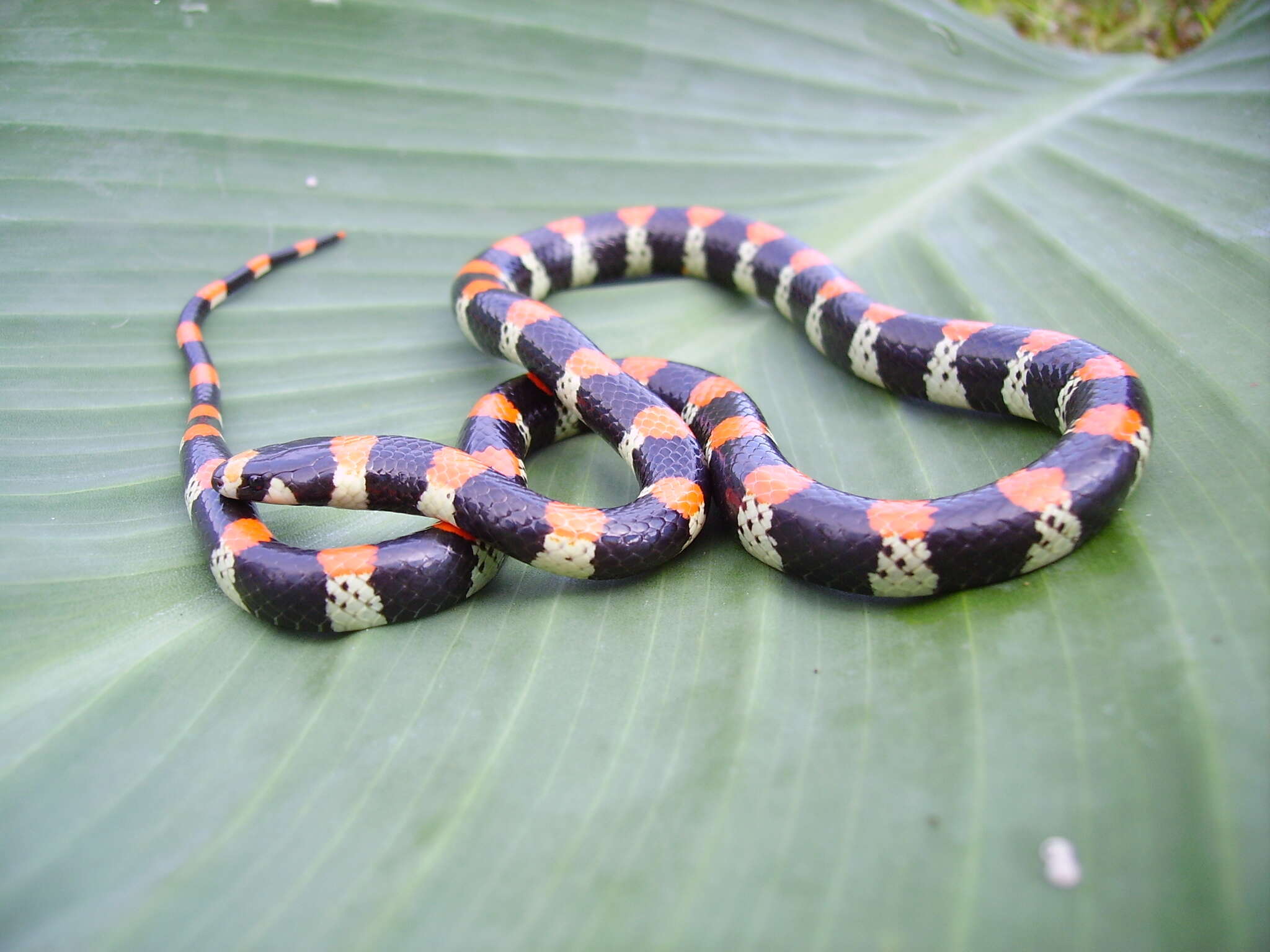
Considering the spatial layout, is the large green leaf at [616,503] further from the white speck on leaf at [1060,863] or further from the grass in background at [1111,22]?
the grass in background at [1111,22]

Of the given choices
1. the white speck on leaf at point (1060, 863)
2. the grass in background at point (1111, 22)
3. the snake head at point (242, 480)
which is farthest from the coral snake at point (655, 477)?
the grass in background at point (1111, 22)

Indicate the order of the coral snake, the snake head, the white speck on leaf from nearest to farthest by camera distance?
1. the white speck on leaf
2. the coral snake
3. the snake head

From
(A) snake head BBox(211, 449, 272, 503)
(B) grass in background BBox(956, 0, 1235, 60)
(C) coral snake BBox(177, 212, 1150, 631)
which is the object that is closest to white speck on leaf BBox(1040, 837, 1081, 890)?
(C) coral snake BBox(177, 212, 1150, 631)

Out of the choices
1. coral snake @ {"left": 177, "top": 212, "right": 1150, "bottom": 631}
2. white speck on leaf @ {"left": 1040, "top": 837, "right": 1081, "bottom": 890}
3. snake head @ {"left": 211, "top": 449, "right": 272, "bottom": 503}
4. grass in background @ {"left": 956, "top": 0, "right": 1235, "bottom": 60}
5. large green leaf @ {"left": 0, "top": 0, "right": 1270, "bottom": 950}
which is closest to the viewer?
white speck on leaf @ {"left": 1040, "top": 837, "right": 1081, "bottom": 890}

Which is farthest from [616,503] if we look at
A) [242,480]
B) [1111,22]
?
[1111,22]

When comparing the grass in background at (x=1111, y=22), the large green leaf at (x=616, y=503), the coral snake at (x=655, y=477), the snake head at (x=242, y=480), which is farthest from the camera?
the grass in background at (x=1111, y=22)

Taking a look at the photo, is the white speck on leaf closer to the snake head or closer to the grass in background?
the snake head
